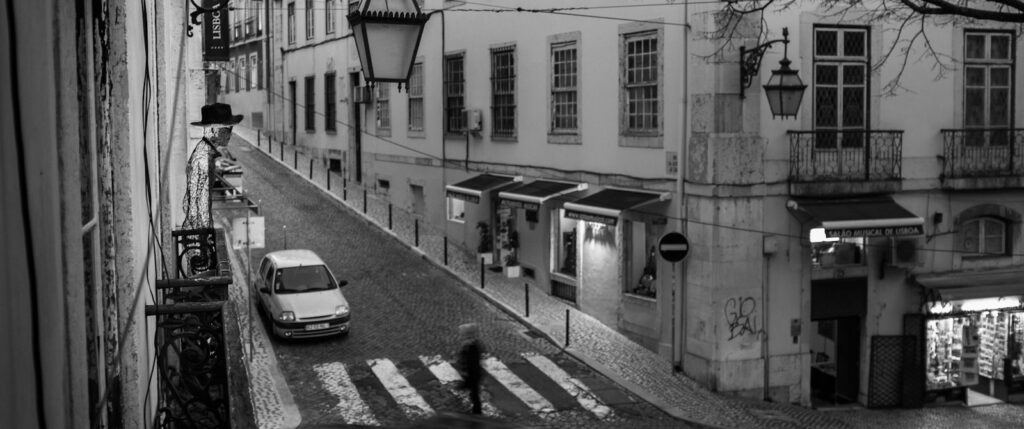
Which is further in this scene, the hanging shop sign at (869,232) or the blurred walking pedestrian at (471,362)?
the hanging shop sign at (869,232)

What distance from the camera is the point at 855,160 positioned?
18594 mm

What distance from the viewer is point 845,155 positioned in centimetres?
1856

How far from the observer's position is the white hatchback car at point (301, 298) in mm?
18422

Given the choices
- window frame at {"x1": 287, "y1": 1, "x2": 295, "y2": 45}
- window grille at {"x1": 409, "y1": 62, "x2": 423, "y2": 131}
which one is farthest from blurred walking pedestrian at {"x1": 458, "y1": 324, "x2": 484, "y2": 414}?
window frame at {"x1": 287, "y1": 1, "x2": 295, "y2": 45}

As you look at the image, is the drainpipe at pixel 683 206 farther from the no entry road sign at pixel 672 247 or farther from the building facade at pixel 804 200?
the no entry road sign at pixel 672 247

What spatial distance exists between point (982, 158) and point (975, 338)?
3.27 m

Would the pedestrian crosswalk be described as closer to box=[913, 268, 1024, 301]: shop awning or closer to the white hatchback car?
the white hatchback car

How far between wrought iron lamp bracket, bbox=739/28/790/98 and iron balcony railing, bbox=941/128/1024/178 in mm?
3819

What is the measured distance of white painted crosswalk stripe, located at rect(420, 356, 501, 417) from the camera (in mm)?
15159

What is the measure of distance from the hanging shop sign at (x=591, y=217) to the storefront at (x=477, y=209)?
4146 mm

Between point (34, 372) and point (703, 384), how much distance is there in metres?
16.3

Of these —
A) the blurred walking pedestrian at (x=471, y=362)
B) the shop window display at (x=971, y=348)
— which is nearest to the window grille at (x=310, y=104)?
the shop window display at (x=971, y=348)

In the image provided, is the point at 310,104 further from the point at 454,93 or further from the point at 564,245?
the point at 564,245

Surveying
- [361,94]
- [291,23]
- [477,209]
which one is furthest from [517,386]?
[291,23]
